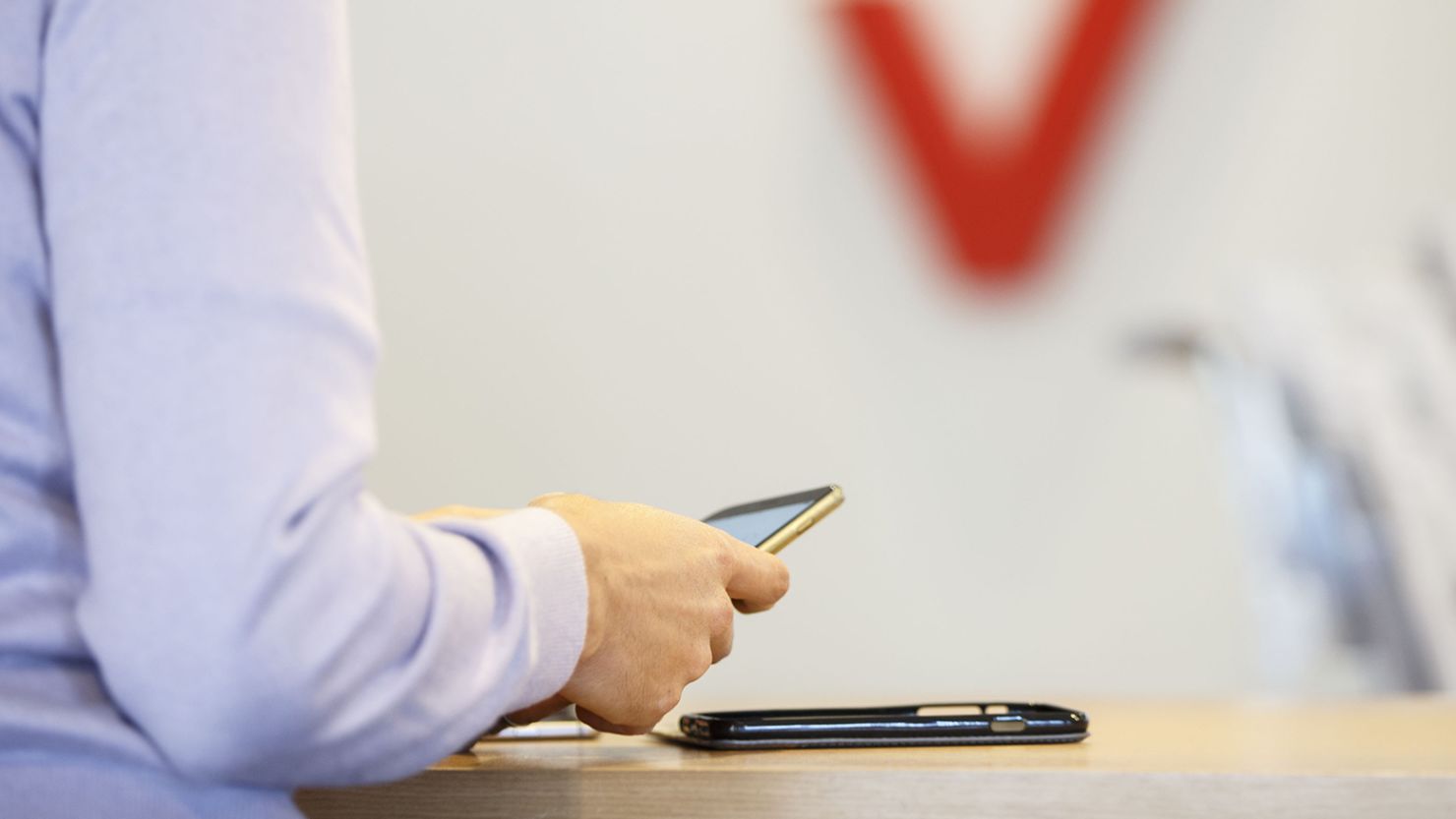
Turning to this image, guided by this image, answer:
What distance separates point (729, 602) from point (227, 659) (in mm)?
253

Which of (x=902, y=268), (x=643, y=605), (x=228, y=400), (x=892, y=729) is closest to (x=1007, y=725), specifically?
(x=892, y=729)

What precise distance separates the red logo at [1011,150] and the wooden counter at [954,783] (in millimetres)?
2009

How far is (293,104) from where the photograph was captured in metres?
0.41

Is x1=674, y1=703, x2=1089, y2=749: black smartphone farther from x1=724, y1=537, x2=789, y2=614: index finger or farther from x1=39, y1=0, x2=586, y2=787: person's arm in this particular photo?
x1=39, y1=0, x2=586, y2=787: person's arm

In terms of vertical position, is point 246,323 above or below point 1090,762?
above

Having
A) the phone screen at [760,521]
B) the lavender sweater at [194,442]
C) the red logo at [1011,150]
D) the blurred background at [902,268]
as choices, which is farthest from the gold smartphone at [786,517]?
the red logo at [1011,150]

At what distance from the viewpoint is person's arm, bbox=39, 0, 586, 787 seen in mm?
371

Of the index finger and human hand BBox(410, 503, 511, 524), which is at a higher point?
human hand BBox(410, 503, 511, 524)

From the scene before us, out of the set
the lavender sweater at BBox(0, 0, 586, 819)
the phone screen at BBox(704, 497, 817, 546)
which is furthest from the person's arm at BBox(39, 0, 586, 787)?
the phone screen at BBox(704, 497, 817, 546)

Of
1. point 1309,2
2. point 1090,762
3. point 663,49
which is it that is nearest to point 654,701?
point 1090,762

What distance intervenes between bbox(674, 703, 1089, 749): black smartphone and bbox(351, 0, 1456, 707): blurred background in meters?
1.93

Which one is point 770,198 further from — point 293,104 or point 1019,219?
point 293,104

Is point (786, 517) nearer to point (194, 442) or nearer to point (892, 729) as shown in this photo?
point (892, 729)

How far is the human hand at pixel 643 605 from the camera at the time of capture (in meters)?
0.51
